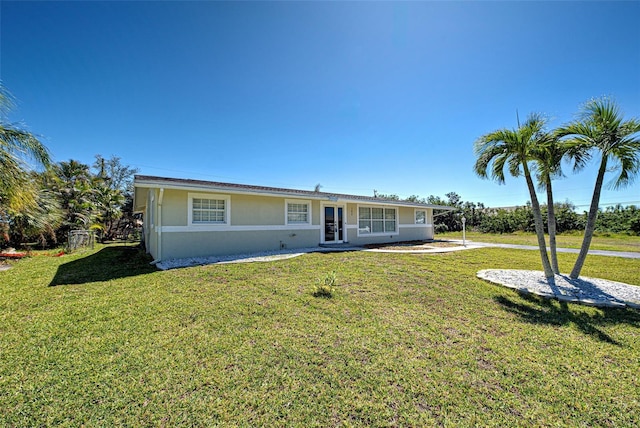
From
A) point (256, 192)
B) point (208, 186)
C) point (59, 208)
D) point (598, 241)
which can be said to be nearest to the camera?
point (208, 186)

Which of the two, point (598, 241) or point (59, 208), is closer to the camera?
point (59, 208)

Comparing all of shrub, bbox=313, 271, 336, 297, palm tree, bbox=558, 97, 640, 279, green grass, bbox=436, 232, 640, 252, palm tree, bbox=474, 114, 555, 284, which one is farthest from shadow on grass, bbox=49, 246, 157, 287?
green grass, bbox=436, 232, 640, 252

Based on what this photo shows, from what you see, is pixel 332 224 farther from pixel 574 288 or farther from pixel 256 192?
pixel 574 288

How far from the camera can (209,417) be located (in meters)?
2.12

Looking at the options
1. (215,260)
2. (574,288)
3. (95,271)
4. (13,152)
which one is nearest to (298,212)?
(215,260)

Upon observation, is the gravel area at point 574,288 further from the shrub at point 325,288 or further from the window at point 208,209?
the window at point 208,209

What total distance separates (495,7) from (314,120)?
8.36 meters

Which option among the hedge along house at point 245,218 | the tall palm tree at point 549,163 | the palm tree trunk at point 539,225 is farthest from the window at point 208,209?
the tall palm tree at point 549,163

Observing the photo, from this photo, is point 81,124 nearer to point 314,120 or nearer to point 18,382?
point 314,120

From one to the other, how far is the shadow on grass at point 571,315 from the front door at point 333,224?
867cm

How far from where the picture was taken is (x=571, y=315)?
450 centimetres

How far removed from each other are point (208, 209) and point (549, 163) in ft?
34.9

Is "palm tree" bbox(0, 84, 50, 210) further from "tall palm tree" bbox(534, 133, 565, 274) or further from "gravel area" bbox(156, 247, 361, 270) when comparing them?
"tall palm tree" bbox(534, 133, 565, 274)

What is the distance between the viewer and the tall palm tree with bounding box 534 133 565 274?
6.11 m
